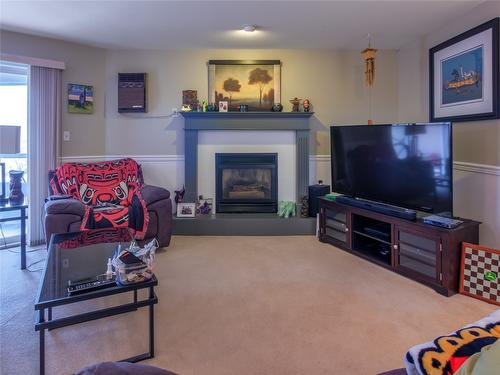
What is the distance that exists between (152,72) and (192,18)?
1339mm

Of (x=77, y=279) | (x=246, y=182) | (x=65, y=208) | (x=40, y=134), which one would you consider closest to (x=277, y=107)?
(x=246, y=182)

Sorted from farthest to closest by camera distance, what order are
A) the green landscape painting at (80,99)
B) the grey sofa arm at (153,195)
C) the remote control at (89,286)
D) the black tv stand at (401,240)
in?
the green landscape painting at (80,99) → the grey sofa arm at (153,195) → the black tv stand at (401,240) → the remote control at (89,286)

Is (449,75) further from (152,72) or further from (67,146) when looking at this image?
(67,146)

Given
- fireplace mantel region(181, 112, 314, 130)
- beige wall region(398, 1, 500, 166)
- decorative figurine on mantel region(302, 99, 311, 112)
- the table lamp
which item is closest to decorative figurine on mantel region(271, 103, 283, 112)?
fireplace mantel region(181, 112, 314, 130)

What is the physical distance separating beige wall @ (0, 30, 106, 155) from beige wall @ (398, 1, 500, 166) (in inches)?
148

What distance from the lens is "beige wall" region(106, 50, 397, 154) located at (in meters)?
4.50

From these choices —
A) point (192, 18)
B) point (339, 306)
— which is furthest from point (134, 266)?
point (192, 18)


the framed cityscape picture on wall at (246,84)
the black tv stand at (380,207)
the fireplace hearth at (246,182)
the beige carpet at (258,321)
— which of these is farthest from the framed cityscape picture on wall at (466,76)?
the fireplace hearth at (246,182)

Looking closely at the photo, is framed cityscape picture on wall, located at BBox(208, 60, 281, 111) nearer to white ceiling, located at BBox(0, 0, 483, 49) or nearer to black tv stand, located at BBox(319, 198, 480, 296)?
white ceiling, located at BBox(0, 0, 483, 49)

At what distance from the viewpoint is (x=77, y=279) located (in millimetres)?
1821

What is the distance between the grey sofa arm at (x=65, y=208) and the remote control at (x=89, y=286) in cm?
154

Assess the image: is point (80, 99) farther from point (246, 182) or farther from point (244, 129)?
point (246, 182)

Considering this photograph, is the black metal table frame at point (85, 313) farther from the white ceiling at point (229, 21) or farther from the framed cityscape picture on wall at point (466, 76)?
the framed cityscape picture on wall at point (466, 76)

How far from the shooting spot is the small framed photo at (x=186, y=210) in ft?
14.2
